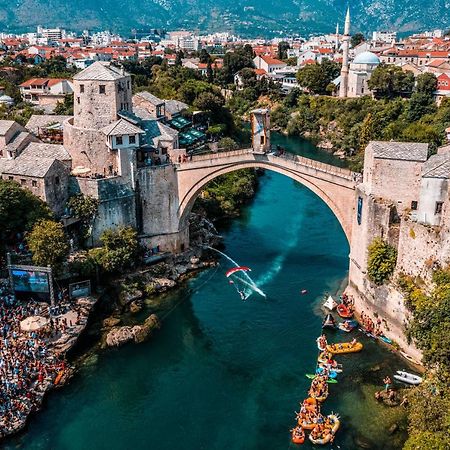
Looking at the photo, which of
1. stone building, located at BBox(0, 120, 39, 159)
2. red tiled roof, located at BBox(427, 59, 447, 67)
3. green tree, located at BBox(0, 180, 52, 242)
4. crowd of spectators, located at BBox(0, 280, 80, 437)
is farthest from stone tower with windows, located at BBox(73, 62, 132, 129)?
red tiled roof, located at BBox(427, 59, 447, 67)

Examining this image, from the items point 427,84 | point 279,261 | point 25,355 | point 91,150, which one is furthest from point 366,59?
point 25,355

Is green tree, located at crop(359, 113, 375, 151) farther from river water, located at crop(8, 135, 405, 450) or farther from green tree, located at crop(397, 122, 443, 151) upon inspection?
river water, located at crop(8, 135, 405, 450)

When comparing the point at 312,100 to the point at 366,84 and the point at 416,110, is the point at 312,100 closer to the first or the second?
the point at 366,84

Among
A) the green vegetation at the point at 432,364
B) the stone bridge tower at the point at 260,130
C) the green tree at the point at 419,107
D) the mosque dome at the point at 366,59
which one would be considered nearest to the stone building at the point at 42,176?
the stone bridge tower at the point at 260,130

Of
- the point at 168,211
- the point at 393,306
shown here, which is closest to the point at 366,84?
the point at 168,211

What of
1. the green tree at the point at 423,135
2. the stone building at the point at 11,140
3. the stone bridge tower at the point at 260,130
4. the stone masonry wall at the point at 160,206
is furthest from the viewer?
the green tree at the point at 423,135

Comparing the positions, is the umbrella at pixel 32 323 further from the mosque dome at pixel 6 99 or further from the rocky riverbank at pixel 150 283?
the mosque dome at pixel 6 99
